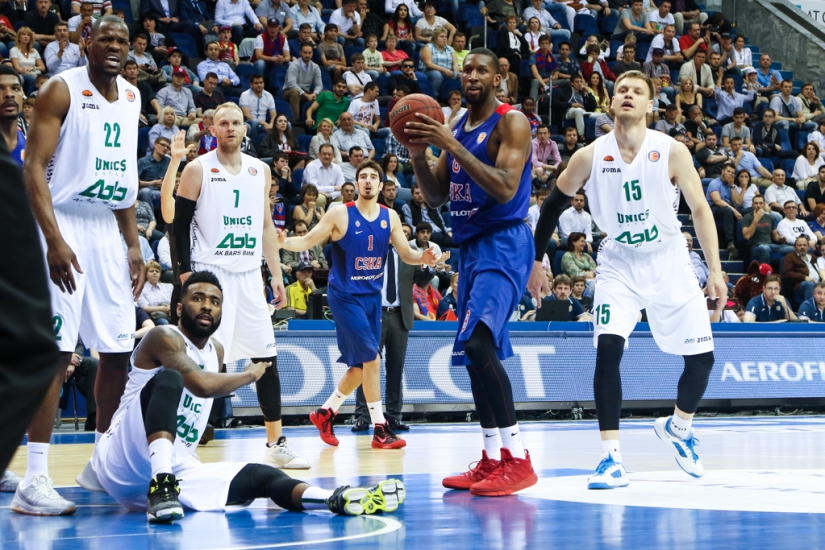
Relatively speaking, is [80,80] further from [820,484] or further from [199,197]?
[820,484]

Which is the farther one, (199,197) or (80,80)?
(199,197)

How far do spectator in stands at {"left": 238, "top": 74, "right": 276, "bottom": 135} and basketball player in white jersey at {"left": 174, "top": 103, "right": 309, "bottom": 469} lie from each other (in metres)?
8.90

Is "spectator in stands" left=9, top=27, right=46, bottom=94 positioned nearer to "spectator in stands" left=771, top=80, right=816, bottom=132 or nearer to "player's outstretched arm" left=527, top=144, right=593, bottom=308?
"player's outstretched arm" left=527, top=144, right=593, bottom=308

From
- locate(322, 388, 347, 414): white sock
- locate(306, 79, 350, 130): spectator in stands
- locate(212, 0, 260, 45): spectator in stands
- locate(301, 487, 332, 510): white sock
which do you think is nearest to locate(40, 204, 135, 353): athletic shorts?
locate(301, 487, 332, 510): white sock

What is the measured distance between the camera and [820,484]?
5.87 metres

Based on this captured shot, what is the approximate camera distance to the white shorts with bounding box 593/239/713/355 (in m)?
6.06

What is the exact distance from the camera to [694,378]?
6.20 metres

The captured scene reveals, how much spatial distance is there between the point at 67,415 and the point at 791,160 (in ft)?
49.2

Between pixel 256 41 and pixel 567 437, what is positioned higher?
pixel 256 41

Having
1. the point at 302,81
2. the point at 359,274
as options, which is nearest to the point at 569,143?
the point at 302,81

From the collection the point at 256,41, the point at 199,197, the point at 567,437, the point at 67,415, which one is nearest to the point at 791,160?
the point at 256,41

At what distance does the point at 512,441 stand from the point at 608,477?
1.80 ft

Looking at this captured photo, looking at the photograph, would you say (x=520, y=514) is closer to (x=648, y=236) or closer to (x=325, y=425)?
(x=648, y=236)

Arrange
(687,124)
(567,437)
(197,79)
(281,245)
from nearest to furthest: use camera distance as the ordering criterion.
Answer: (281,245)
(567,437)
(197,79)
(687,124)
